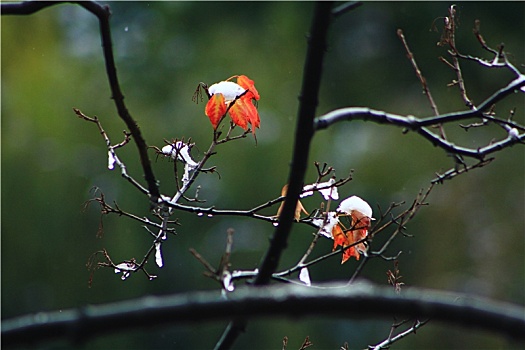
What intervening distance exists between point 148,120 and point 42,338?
3444 millimetres

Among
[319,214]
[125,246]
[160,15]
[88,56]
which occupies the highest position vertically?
[160,15]

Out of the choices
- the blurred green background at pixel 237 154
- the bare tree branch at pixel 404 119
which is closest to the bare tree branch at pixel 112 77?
the bare tree branch at pixel 404 119

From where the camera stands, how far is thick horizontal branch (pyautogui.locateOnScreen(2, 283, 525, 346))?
0.27 meters

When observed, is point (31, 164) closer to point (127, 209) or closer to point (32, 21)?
point (127, 209)

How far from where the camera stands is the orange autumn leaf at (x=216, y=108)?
0.80 meters

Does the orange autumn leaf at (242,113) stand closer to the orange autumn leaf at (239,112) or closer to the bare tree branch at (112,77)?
the orange autumn leaf at (239,112)

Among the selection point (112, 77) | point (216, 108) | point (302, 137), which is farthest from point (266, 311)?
point (216, 108)

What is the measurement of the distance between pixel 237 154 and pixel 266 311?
3.34 meters

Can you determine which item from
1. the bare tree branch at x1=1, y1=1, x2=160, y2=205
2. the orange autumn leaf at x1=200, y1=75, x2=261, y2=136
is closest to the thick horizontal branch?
the bare tree branch at x1=1, y1=1, x2=160, y2=205

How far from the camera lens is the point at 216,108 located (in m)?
0.81

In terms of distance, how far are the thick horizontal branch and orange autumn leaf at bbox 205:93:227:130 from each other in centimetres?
53

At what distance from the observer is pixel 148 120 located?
3.66 meters

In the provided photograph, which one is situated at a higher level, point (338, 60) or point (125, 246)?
point (338, 60)

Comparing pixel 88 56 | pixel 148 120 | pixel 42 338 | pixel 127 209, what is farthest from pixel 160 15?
pixel 42 338
